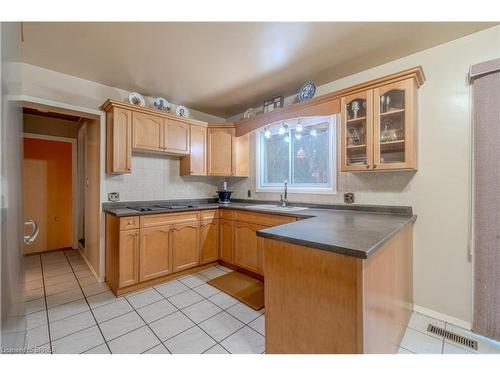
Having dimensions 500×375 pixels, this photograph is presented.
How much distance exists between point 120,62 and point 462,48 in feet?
10.1

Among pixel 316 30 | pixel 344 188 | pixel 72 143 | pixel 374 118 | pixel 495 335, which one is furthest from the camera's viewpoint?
pixel 72 143

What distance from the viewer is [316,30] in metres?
1.71

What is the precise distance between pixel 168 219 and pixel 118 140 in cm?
107

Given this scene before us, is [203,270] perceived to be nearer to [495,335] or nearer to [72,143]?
[495,335]

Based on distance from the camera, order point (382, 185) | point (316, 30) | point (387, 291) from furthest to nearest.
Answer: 1. point (382, 185)
2. point (316, 30)
3. point (387, 291)

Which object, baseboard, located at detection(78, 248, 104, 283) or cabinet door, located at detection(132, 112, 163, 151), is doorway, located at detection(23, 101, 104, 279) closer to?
baseboard, located at detection(78, 248, 104, 283)

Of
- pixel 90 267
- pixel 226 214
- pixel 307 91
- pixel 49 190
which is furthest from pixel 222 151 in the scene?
pixel 49 190

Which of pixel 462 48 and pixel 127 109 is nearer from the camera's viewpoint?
pixel 462 48

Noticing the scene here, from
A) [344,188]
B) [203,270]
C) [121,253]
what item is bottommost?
[203,270]

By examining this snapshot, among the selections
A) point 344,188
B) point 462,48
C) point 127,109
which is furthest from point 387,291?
point 127,109

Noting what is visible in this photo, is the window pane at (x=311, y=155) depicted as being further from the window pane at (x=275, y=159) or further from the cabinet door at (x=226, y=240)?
the cabinet door at (x=226, y=240)

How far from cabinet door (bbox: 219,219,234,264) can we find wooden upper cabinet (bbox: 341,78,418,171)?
1.63 metres

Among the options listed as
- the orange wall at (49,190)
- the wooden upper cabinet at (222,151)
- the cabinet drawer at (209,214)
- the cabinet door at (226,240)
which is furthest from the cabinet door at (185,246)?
the orange wall at (49,190)

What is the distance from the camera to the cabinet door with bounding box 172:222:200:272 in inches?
105
